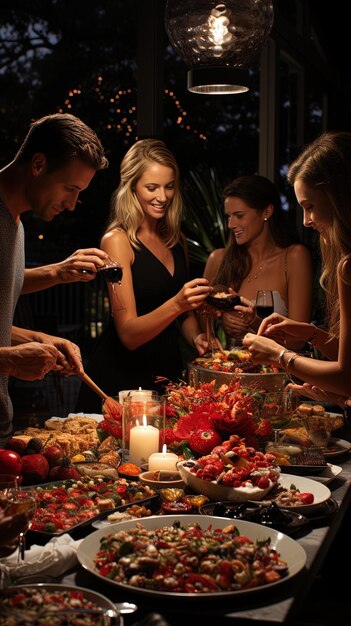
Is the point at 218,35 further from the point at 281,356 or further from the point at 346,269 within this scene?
the point at 281,356

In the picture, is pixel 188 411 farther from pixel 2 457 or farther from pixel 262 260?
pixel 262 260

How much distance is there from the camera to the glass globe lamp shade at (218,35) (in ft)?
8.12

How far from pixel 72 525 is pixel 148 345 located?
1.96 meters

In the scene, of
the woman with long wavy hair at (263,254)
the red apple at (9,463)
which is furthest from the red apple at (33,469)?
the woman with long wavy hair at (263,254)

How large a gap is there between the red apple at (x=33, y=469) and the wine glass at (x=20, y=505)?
0.35 m

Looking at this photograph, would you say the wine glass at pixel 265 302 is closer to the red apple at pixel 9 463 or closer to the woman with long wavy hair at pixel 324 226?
the woman with long wavy hair at pixel 324 226

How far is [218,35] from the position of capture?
2.54 m

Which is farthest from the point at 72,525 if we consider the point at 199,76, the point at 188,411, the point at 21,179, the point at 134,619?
the point at 199,76

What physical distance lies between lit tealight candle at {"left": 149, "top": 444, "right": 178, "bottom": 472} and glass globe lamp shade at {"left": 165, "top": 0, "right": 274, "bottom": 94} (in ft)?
3.88

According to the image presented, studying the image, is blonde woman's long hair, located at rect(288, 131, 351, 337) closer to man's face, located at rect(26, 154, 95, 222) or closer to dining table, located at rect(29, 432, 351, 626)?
man's face, located at rect(26, 154, 95, 222)

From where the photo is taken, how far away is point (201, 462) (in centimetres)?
199

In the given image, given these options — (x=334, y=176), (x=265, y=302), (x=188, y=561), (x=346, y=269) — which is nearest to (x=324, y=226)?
(x=334, y=176)

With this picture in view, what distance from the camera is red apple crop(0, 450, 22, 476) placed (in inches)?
76.9

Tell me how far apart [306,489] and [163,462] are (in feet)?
1.19
